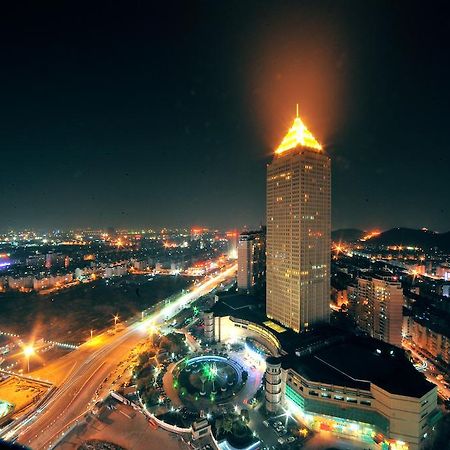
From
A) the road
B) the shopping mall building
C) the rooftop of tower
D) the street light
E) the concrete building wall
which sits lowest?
the road

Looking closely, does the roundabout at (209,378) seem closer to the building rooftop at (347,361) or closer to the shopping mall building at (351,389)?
the shopping mall building at (351,389)

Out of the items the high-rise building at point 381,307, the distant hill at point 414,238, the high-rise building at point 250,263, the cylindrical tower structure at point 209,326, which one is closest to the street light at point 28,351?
the cylindrical tower structure at point 209,326

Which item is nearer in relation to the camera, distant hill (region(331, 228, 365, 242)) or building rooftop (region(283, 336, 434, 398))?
building rooftop (region(283, 336, 434, 398))

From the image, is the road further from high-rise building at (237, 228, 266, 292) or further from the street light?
high-rise building at (237, 228, 266, 292)

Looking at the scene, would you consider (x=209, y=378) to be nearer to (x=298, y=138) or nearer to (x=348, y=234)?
(x=298, y=138)

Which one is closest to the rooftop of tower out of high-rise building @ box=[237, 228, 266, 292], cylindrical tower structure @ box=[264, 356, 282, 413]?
high-rise building @ box=[237, 228, 266, 292]

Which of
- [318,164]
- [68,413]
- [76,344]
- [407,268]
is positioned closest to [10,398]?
[68,413]

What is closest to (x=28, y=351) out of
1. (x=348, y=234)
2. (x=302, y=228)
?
(x=302, y=228)

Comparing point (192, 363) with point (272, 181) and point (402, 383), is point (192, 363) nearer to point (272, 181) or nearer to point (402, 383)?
point (402, 383)
